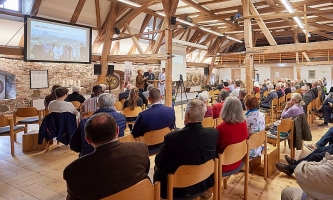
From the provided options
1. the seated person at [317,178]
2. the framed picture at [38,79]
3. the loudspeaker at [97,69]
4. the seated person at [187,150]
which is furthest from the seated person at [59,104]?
the loudspeaker at [97,69]

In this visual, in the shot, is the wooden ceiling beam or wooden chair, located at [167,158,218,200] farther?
the wooden ceiling beam

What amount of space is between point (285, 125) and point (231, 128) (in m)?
1.71

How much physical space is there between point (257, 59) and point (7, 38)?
53.6ft

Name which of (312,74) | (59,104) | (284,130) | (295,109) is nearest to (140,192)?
(284,130)

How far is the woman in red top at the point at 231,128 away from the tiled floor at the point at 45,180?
2.49 ft

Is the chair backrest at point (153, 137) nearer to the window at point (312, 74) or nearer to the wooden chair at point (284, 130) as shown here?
the wooden chair at point (284, 130)

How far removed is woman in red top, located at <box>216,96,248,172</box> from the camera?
2.64m

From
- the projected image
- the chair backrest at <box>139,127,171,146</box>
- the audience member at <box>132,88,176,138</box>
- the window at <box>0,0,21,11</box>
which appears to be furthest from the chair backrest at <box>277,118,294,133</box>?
the window at <box>0,0,21,11</box>

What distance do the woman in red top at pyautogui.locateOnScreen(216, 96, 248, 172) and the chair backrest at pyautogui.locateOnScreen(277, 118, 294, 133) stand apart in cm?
132

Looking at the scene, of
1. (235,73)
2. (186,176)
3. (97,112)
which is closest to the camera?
(186,176)

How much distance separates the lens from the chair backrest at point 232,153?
8.15 ft

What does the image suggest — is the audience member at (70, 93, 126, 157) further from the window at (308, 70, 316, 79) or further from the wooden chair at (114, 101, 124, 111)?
the window at (308, 70, 316, 79)

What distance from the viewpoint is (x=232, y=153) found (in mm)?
2537

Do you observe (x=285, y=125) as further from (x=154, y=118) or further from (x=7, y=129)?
(x=7, y=129)
